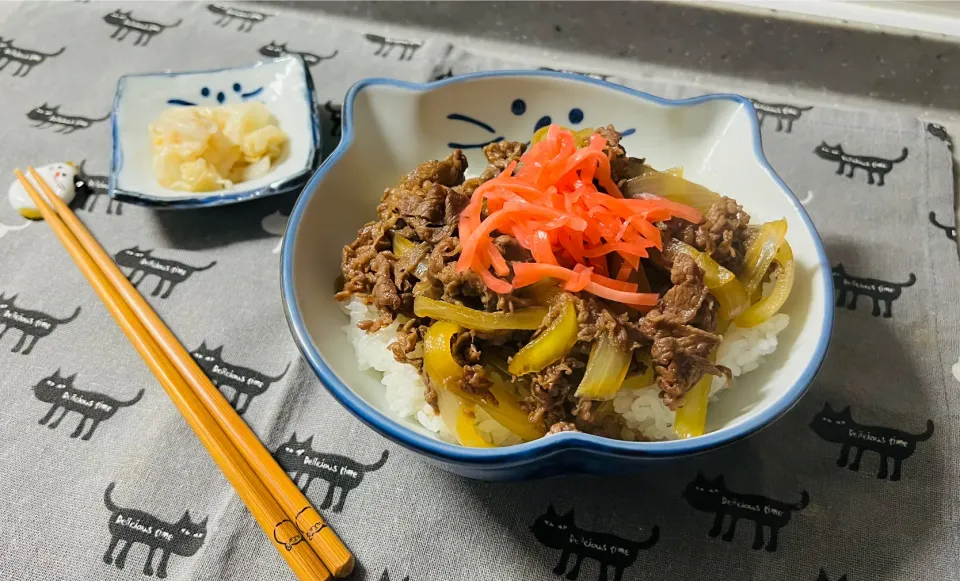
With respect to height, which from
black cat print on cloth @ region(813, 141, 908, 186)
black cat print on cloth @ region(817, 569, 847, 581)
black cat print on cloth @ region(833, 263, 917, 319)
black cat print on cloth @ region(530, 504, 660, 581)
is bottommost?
black cat print on cloth @ region(817, 569, 847, 581)

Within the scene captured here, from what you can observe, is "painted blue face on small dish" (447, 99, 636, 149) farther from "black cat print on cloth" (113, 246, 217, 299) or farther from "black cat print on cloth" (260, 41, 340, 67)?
"black cat print on cloth" (260, 41, 340, 67)

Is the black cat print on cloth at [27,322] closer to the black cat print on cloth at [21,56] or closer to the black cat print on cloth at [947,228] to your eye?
the black cat print on cloth at [21,56]

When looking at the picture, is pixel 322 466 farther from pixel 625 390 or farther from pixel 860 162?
pixel 860 162

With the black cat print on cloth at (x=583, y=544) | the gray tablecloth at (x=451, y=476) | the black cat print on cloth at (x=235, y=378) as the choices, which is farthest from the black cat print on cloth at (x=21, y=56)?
the black cat print on cloth at (x=583, y=544)

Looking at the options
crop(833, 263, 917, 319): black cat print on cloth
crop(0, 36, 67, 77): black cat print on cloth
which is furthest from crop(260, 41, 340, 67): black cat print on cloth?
crop(833, 263, 917, 319): black cat print on cloth

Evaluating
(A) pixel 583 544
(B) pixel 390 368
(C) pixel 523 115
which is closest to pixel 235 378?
(B) pixel 390 368

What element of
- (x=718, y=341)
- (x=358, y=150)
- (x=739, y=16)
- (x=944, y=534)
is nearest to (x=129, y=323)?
(x=358, y=150)
